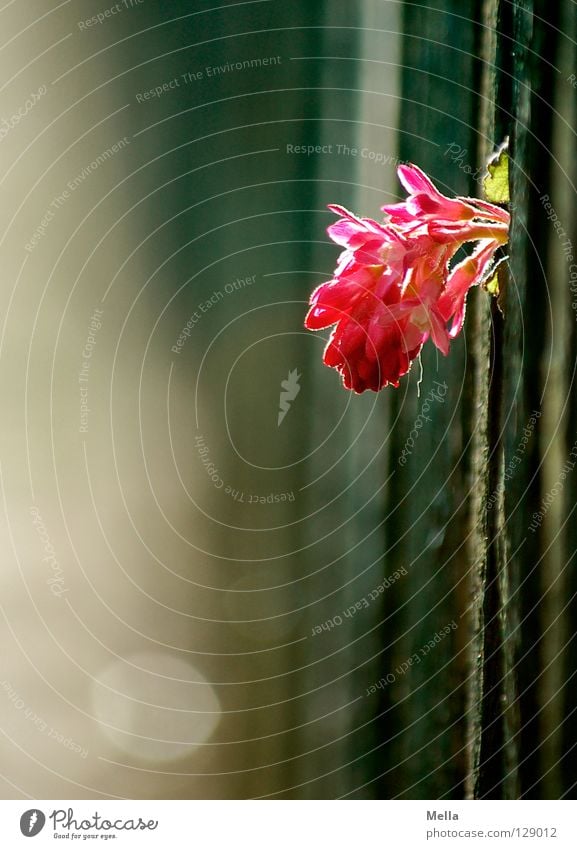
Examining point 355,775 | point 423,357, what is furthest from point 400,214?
point 355,775

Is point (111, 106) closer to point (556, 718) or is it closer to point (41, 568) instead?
point (41, 568)
